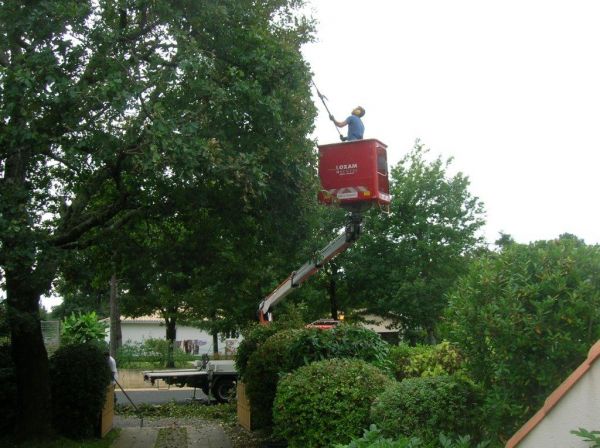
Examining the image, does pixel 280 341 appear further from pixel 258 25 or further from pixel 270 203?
pixel 258 25

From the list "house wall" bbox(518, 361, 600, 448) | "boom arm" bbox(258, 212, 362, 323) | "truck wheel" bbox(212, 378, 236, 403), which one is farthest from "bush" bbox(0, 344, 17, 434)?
"house wall" bbox(518, 361, 600, 448)

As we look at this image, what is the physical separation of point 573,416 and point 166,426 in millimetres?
12957

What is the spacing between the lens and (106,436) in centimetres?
1316

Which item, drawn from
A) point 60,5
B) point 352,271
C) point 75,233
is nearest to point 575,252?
point 60,5

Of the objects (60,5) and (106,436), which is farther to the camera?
(106,436)

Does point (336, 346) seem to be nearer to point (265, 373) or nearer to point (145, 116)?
point (265, 373)

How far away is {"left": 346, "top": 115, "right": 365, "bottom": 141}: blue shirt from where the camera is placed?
37.5 feet

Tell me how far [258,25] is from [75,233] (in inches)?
165

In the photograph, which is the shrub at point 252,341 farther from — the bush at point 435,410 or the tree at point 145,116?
the bush at point 435,410

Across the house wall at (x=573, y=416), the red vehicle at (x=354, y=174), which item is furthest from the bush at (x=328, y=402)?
the red vehicle at (x=354, y=174)

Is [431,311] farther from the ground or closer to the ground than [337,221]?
closer to the ground

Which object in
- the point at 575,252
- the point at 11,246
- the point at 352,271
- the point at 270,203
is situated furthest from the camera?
the point at 352,271

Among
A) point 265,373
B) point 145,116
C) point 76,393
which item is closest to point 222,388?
point 76,393

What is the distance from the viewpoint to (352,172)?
11070 millimetres
